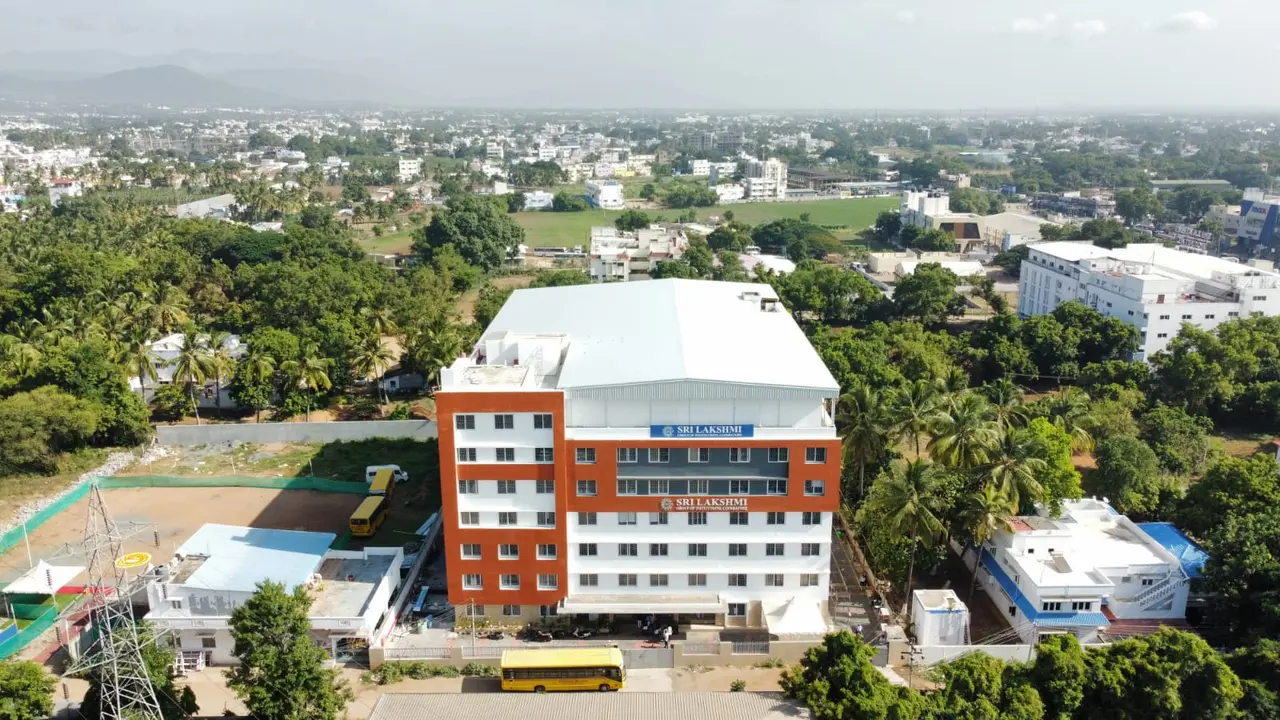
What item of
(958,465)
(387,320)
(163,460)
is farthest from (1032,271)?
(163,460)

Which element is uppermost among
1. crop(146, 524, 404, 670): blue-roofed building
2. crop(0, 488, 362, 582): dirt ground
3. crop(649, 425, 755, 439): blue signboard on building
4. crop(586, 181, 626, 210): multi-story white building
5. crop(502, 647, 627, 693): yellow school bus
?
crop(586, 181, 626, 210): multi-story white building

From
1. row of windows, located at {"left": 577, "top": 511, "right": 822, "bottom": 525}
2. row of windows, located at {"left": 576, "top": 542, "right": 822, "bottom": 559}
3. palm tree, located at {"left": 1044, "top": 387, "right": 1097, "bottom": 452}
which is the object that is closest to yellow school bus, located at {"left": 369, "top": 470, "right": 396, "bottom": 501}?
row of windows, located at {"left": 576, "top": 542, "right": 822, "bottom": 559}

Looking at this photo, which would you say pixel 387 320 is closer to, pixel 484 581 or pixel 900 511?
pixel 484 581

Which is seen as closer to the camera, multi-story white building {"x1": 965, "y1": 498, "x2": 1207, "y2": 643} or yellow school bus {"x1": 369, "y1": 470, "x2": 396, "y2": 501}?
multi-story white building {"x1": 965, "y1": 498, "x2": 1207, "y2": 643}

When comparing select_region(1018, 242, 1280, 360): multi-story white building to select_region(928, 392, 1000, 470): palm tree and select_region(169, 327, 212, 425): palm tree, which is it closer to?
select_region(928, 392, 1000, 470): palm tree

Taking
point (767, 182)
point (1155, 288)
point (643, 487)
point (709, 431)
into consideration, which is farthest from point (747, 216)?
point (643, 487)

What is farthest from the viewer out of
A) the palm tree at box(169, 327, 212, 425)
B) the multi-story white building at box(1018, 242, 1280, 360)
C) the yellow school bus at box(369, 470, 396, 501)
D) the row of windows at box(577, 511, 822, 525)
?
the multi-story white building at box(1018, 242, 1280, 360)

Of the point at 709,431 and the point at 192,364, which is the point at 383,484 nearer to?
the point at 192,364
